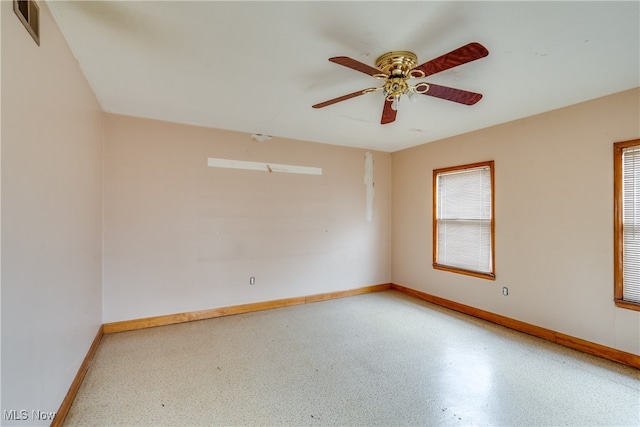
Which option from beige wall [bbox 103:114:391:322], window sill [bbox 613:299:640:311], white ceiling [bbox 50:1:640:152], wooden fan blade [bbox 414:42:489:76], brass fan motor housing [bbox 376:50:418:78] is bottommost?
window sill [bbox 613:299:640:311]

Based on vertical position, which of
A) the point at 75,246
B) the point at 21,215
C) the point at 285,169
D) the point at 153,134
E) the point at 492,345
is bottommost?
the point at 492,345

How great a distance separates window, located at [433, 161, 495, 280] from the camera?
3.78 m

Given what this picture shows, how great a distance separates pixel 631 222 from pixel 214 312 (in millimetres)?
4465

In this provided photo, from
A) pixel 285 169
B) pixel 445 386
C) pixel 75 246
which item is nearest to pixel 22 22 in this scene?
pixel 75 246

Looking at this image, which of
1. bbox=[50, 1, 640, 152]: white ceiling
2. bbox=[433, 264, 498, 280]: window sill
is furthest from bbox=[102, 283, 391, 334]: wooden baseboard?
bbox=[50, 1, 640, 152]: white ceiling

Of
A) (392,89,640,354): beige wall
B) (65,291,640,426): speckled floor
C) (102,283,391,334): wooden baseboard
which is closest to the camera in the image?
(65,291,640,426): speckled floor

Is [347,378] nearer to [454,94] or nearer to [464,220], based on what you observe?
[454,94]

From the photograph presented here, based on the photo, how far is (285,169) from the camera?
169 inches

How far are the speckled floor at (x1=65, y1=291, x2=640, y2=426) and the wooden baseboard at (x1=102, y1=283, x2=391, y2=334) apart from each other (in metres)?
0.13

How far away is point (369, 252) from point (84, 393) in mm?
3922

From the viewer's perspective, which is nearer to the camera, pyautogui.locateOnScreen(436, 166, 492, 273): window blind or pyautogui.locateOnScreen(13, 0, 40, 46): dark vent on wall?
pyautogui.locateOnScreen(13, 0, 40, 46): dark vent on wall

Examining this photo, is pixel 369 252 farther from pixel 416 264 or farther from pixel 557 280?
pixel 557 280

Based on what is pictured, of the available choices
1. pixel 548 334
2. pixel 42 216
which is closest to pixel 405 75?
pixel 42 216

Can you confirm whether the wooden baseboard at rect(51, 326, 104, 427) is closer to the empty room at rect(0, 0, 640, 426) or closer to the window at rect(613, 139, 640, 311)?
the empty room at rect(0, 0, 640, 426)
